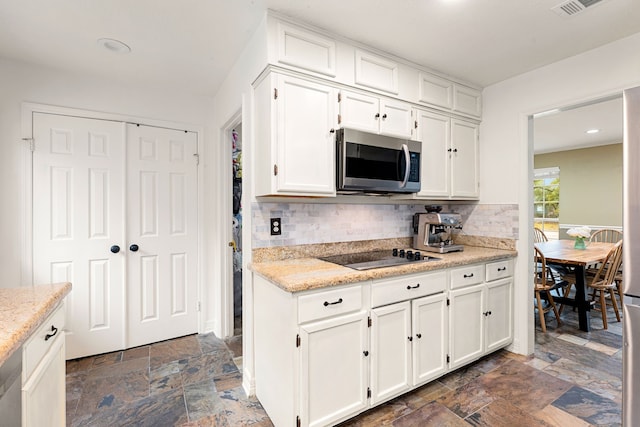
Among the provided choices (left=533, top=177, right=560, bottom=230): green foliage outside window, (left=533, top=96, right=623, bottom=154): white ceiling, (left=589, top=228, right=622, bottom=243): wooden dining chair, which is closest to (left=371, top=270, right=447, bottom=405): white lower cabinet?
(left=533, top=96, right=623, bottom=154): white ceiling

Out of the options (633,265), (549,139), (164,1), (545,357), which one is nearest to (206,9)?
(164,1)

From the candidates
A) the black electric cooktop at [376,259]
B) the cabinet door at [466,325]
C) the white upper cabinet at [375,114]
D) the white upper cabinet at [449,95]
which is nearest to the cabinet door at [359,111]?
the white upper cabinet at [375,114]

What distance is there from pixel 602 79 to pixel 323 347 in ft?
8.78

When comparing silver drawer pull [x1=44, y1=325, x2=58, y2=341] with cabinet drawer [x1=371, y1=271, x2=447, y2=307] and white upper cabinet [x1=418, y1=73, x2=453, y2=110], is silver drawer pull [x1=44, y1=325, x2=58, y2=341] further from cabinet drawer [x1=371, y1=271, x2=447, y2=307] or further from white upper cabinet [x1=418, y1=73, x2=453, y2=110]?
white upper cabinet [x1=418, y1=73, x2=453, y2=110]

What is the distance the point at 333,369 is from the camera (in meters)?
1.65

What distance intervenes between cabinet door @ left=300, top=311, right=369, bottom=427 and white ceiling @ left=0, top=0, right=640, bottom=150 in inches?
68.9

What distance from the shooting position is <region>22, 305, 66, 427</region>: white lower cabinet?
3.35 feet

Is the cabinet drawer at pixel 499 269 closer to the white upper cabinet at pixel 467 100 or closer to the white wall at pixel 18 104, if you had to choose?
the white upper cabinet at pixel 467 100

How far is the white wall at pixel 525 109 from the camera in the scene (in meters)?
2.14

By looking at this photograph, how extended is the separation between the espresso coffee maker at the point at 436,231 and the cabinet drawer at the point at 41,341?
239cm

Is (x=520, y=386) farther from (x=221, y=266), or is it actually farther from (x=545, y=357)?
(x=221, y=266)

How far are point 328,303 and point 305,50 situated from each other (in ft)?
4.95

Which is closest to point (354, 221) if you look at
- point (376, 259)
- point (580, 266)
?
point (376, 259)

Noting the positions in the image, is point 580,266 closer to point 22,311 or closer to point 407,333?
point 407,333
